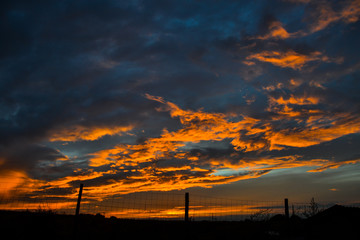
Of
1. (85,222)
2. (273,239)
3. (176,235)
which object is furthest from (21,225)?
(273,239)

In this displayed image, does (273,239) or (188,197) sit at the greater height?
(188,197)

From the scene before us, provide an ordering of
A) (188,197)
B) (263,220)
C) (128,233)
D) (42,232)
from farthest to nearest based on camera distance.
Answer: (263,220)
(128,233)
(42,232)
(188,197)

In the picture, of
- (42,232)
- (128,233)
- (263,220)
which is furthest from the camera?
(263,220)

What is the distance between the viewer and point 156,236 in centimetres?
1257

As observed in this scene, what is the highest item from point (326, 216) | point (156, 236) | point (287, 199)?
point (287, 199)

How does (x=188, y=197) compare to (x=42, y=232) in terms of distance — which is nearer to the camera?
(x=188, y=197)

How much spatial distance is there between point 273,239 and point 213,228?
A: 3634 millimetres

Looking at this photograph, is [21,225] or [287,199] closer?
[21,225]

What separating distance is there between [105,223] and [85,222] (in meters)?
1.29

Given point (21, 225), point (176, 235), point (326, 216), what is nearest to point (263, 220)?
point (326, 216)

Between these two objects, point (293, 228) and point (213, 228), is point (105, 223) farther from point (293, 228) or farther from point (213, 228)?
point (293, 228)

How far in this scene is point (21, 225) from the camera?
12703mm

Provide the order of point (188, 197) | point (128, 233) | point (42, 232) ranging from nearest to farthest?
point (188, 197)
point (42, 232)
point (128, 233)

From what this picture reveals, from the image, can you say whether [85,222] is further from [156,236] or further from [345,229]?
[345,229]
